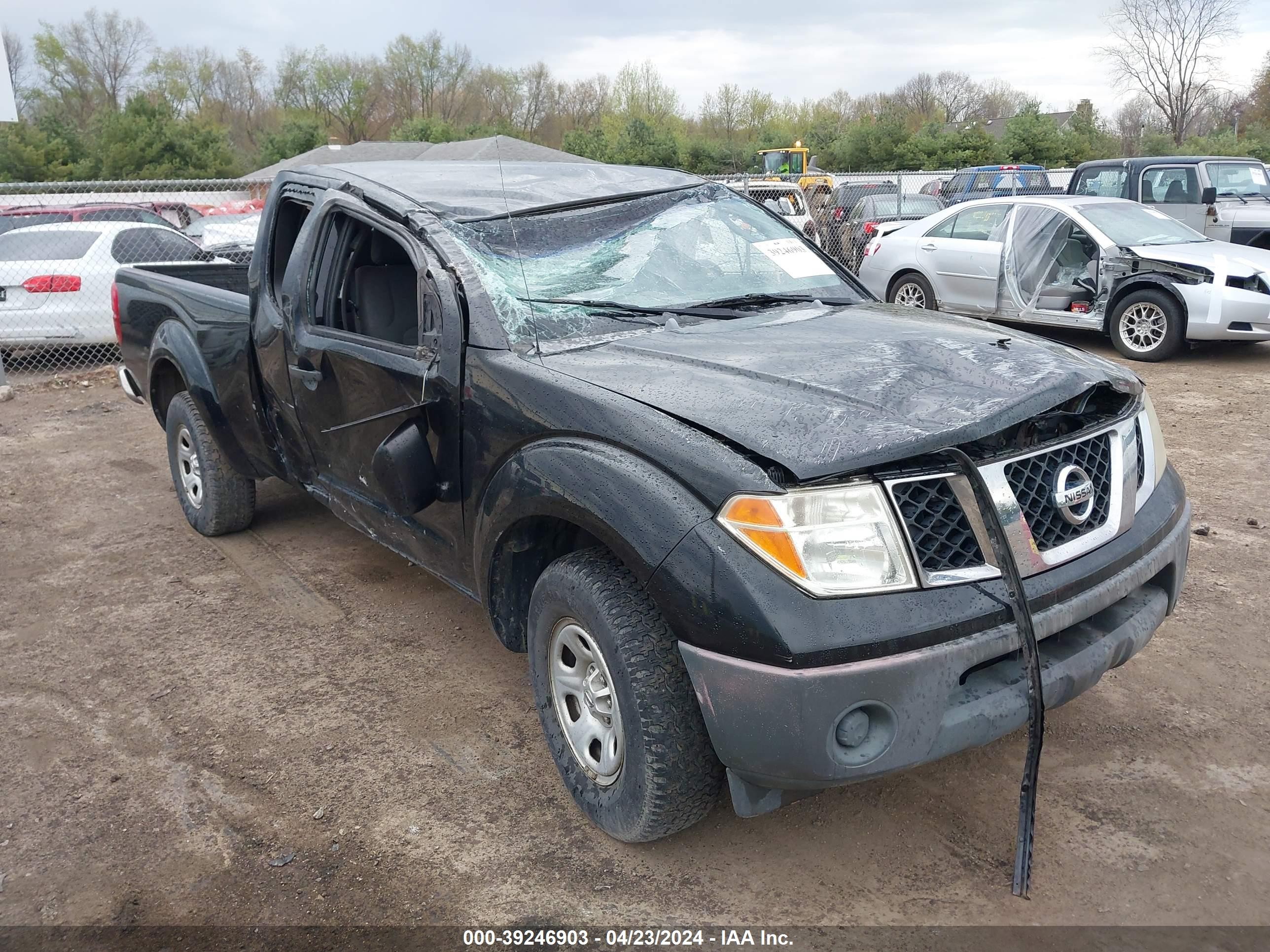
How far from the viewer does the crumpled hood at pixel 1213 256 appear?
9023 mm

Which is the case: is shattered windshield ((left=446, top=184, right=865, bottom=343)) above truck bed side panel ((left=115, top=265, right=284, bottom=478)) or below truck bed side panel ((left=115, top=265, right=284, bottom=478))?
above

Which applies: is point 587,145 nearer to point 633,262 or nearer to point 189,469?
point 189,469

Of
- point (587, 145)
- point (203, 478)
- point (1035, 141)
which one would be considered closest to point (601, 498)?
point (203, 478)

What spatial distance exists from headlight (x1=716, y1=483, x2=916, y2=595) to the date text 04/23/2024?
92cm

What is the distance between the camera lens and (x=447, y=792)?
314 centimetres

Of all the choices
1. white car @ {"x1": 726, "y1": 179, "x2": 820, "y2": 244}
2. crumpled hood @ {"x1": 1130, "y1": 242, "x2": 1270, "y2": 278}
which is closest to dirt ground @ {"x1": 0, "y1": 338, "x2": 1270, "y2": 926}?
crumpled hood @ {"x1": 1130, "y1": 242, "x2": 1270, "y2": 278}

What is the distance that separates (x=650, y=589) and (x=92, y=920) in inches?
66.7

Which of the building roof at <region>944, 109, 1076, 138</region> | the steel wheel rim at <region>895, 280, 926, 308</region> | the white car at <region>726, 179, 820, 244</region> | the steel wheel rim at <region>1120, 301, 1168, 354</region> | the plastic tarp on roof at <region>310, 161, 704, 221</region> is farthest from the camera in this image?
the building roof at <region>944, 109, 1076, 138</region>

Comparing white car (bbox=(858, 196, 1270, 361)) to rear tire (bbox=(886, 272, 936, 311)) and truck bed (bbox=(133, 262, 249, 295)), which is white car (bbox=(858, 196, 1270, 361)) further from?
truck bed (bbox=(133, 262, 249, 295))

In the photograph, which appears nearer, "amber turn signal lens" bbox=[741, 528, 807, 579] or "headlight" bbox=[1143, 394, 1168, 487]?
"amber turn signal lens" bbox=[741, 528, 807, 579]

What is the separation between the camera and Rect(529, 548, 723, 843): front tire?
8.24ft

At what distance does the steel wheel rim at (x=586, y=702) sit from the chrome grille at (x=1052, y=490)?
1.13 m

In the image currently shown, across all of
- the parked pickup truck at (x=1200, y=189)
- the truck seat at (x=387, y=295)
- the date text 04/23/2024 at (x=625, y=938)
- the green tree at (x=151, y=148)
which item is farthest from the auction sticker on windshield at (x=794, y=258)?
the green tree at (x=151, y=148)

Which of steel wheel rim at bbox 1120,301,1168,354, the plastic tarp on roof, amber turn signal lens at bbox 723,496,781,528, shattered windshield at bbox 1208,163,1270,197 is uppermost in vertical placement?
shattered windshield at bbox 1208,163,1270,197
